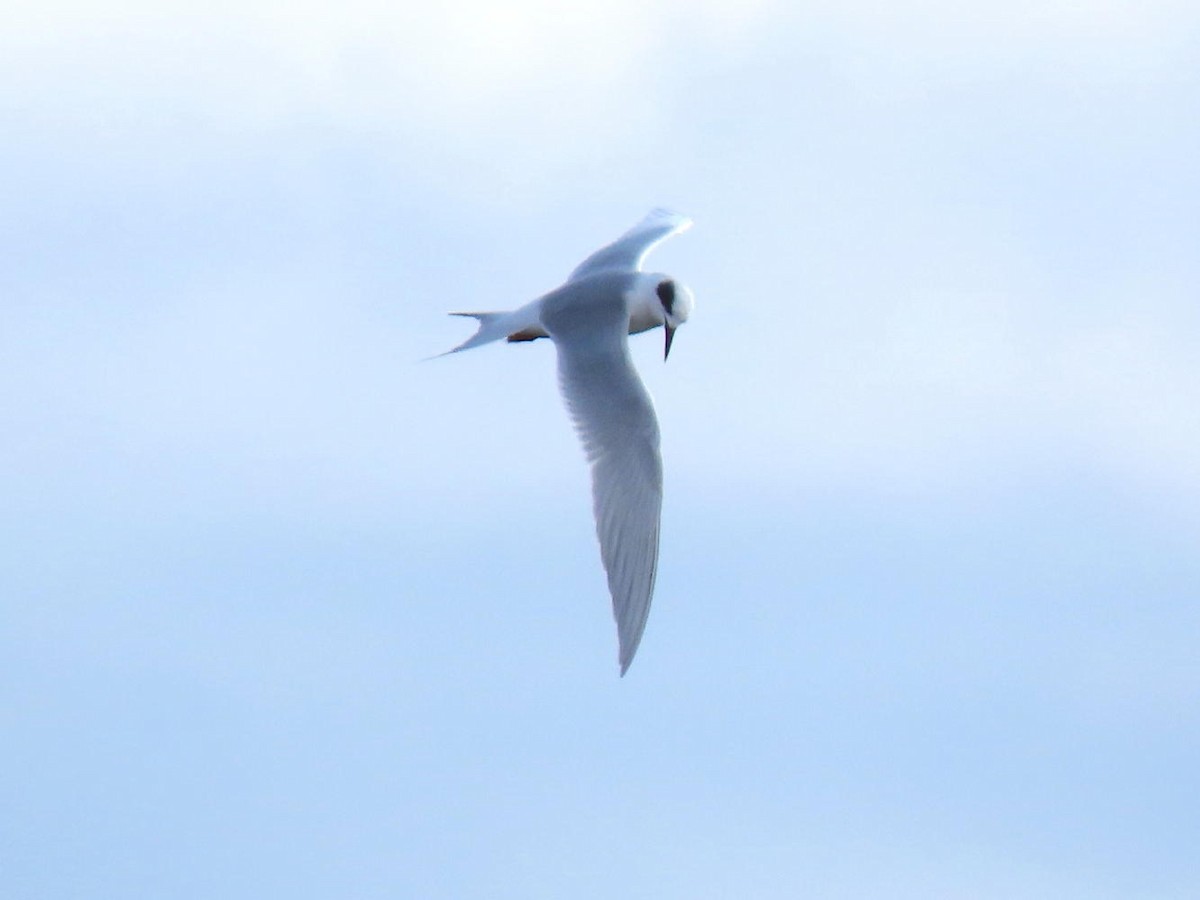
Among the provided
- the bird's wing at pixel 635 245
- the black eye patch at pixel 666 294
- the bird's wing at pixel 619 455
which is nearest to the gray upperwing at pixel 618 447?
the bird's wing at pixel 619 455

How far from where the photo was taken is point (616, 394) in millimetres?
11062

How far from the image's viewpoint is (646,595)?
1014 centimetres

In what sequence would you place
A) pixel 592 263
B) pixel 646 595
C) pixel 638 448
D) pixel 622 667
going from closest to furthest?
1. pixel 622 667
2. pixel 646 595
3. pixel 638 448
4. pixel 592 263

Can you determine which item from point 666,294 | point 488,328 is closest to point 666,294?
point 666,294

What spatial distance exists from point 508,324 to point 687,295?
3.80 feet

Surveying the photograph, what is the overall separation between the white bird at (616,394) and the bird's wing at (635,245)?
36cm

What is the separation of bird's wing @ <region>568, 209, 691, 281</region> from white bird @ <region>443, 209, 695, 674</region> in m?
0.36

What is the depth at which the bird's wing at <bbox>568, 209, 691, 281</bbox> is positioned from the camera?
13.4 m

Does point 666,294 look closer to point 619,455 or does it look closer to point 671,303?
point 671,303

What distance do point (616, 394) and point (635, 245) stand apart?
3085mm

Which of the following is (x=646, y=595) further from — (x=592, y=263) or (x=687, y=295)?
(x=592, y=263)

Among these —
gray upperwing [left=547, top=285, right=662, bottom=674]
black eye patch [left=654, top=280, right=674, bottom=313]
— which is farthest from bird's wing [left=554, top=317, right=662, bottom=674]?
black eye patch [left=654, top=280, right=674, bottom=313]

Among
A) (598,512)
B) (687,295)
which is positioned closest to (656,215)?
(687,295)

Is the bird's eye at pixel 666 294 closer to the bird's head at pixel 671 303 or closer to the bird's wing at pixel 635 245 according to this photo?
the bird's head at pixel 671 303
